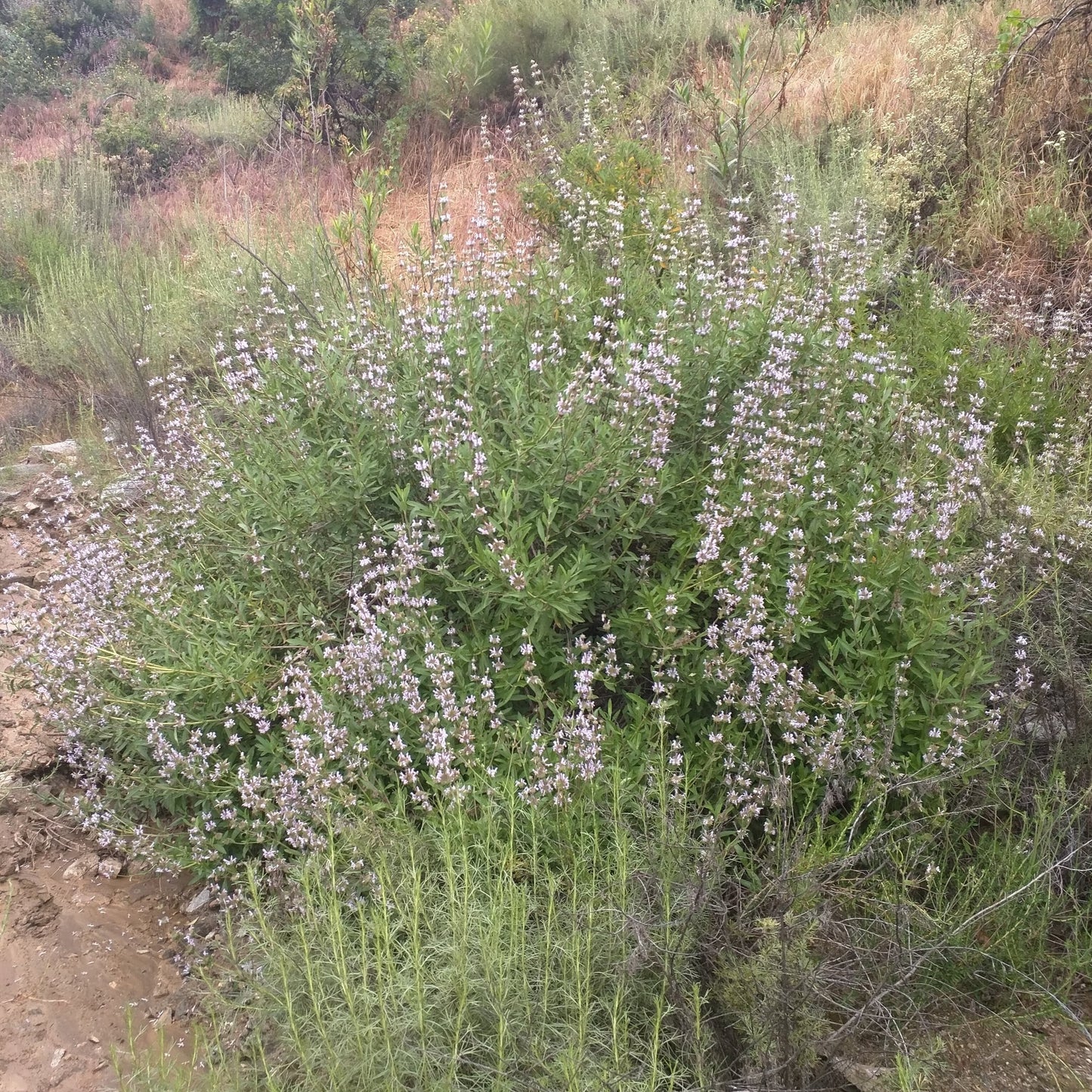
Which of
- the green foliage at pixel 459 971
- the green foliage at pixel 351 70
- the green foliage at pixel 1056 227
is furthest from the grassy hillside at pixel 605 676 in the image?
the green foliage at pixel 351 70

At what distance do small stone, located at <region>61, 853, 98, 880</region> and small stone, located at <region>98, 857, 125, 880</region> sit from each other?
0.08ft

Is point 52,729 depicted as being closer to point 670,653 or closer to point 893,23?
point 670,653

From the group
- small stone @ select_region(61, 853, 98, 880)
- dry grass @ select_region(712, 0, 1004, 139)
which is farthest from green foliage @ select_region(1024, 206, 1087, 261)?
small stone @ select_region(61, 853, 98, 880)

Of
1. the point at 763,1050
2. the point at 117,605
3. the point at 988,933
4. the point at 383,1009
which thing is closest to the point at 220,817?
the point at 117,605

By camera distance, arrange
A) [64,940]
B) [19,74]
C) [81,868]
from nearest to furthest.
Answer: [64,940], [81,868], [19,74]

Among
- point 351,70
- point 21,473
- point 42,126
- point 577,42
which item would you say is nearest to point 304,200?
point 351,70

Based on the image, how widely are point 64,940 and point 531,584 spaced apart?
192cm

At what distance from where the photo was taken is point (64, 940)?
289 cm

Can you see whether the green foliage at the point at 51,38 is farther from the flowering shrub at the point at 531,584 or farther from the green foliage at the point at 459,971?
the green foliage at the point at 459,971

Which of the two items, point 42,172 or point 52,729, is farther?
point 42,172

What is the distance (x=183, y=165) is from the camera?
41.1 feet

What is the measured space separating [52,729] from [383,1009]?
7.80 ft

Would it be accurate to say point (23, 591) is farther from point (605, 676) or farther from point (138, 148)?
point (138, 148)

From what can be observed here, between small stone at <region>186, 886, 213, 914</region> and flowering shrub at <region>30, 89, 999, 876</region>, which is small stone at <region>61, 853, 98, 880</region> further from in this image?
small stone at <region>186, 886, 213, 914</region>
